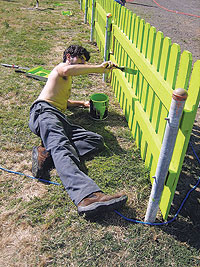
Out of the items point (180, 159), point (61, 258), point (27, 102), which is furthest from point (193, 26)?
point (61, 258)

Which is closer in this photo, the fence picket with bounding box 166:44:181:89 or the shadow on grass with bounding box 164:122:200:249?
the fence picket with bounding box 166:44:181:89

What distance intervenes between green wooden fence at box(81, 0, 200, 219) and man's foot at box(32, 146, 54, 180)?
3.74 feet

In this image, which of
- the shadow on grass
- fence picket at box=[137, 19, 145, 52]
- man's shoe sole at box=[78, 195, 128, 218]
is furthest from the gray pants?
fence picket at box=[137, 19, 145, 52]

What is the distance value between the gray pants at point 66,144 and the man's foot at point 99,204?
0.06 metres

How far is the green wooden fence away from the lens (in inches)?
84.6

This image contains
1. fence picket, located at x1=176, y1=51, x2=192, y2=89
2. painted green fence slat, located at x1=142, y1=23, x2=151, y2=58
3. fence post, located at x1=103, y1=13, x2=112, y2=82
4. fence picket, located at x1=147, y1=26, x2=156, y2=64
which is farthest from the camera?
fence post, located at x1=103, y1=13, x2=112, y2=82

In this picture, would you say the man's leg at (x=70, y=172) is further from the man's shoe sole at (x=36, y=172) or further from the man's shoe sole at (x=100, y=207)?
the man's shoe sole at (x=36, y=172)

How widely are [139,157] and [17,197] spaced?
1.52m

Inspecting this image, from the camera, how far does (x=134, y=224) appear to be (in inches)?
103

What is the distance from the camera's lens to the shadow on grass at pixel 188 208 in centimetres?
253

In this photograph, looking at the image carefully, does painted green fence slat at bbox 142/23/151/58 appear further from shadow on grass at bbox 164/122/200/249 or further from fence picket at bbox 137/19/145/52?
shadow on grass at bbox 164/122/200/249

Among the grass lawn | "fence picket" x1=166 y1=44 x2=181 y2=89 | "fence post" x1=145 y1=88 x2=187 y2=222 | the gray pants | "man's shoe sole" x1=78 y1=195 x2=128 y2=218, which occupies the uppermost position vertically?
"fence picket" x1=166 y1=44 x2=181 y2=89

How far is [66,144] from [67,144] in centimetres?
2

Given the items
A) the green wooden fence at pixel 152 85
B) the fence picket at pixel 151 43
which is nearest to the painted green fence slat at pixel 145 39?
the green wooden fence at pixel 152 85
